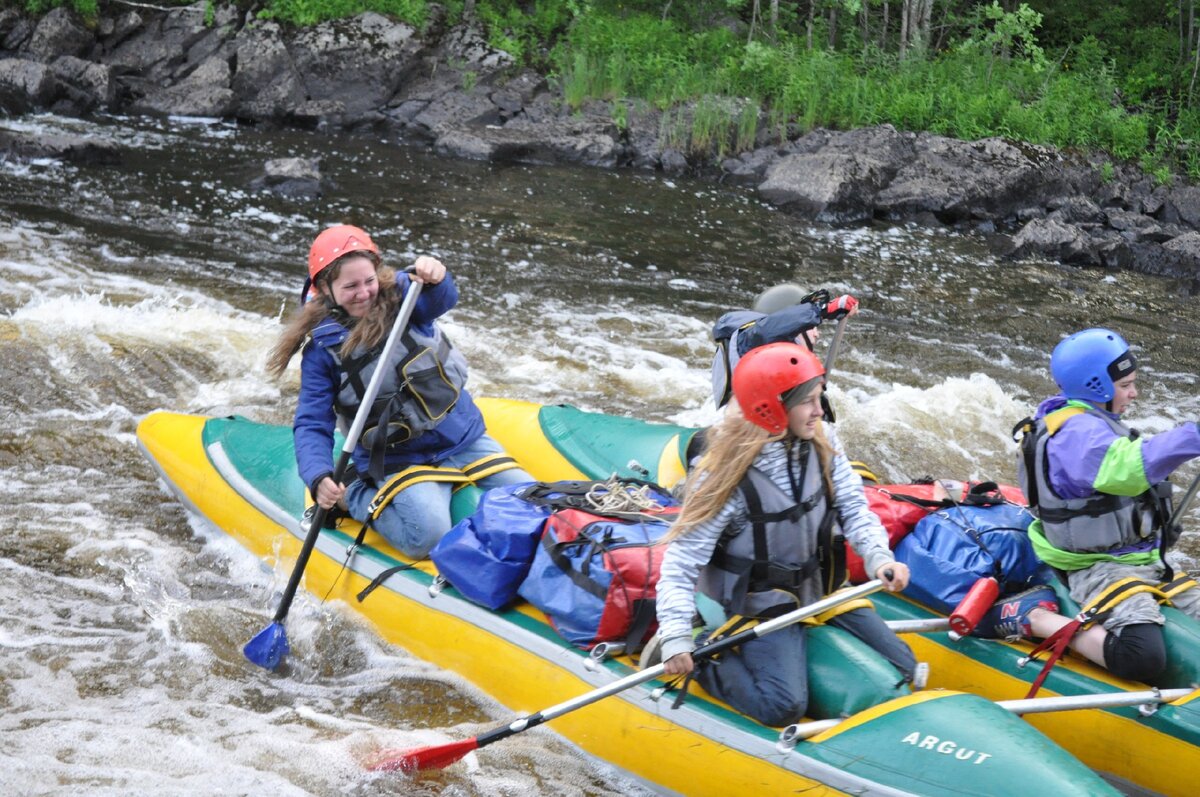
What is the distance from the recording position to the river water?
3.77 metres

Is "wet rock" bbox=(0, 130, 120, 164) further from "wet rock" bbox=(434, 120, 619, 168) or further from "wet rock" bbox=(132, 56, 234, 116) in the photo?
"wet rock" bbox=(434, 120, 619, 168)

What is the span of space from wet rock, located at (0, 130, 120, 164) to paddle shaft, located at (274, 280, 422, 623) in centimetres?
905

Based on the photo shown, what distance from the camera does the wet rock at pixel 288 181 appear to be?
11.6 meters

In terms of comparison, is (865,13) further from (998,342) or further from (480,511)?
(480,511)

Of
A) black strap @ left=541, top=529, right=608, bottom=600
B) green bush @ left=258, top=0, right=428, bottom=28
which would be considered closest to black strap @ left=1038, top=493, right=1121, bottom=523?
black strap @ left=541, top=529, right=608, bottom=600

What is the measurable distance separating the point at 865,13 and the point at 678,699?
15.2 meters

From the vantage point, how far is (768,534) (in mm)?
3201

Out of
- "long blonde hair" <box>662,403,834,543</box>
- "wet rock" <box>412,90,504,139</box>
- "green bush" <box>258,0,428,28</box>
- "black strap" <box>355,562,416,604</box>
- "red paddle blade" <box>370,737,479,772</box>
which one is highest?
"green bush" <box>258,0,428,28</box>

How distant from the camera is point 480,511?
3893 millimetres

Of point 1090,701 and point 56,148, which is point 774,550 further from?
point 56,148

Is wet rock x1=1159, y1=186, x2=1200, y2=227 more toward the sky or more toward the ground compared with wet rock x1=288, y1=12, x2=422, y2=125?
more toward the ground

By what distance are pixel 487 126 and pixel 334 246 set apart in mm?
12007

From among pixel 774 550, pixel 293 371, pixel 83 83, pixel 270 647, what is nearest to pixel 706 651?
pixel 774 550

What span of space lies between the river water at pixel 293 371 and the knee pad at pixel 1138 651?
1496 millimetres
